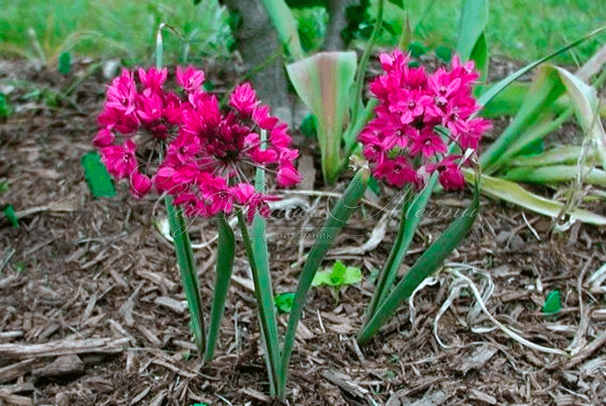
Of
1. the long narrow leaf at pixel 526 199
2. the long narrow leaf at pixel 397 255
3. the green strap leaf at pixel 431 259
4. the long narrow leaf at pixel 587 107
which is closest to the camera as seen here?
the green strap leaf at pixel 431 259

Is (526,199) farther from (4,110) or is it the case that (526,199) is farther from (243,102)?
(4,110)

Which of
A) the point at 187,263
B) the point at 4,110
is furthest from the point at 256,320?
the point at 4,110

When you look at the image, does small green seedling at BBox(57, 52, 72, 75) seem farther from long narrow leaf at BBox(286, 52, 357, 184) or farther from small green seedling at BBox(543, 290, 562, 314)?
small green seedling at BBox(543, 290, 562, 314)

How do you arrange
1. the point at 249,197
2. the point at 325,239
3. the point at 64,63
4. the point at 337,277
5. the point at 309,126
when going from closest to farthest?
the point at 249,197 < the point at 325,239 < the point at 337,277 < the point at 309,126 < the point at 64,63

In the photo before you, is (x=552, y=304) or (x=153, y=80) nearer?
(x=153, y=80)

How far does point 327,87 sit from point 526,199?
0.61 meters

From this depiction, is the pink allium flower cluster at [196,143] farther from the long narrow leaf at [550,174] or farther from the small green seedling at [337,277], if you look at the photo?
the long narrow leaf at [550,174]

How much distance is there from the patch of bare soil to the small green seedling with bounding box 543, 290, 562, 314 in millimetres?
21

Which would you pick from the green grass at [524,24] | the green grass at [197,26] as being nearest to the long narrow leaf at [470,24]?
the green grass at [197,26]

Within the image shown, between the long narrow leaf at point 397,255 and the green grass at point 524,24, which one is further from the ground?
the long narrow leaf at point 397,255

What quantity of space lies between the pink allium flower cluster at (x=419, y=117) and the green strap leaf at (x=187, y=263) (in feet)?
1.26

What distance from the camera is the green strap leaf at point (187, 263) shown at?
155cm

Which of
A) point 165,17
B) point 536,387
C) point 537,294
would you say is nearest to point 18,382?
point 536,387

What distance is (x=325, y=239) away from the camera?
147 cm
